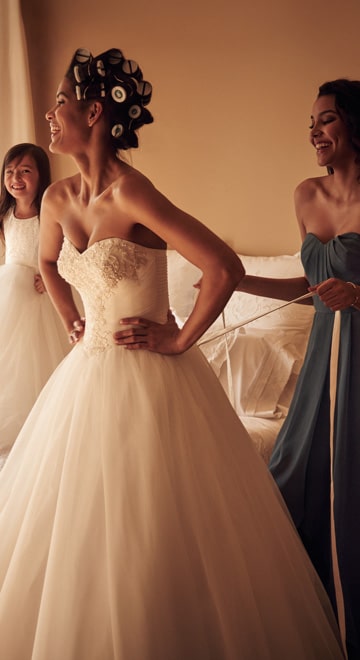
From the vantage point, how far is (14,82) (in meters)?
3.63

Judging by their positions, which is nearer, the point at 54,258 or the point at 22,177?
the point at 54,258

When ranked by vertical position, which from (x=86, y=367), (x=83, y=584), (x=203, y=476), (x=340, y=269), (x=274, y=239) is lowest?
(x=83, y=584)

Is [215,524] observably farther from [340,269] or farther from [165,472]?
[340,269]

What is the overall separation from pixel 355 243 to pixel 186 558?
94cm

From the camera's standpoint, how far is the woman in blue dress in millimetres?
1769

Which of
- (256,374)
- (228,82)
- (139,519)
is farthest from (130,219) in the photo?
(228,82)

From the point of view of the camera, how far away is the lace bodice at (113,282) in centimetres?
153

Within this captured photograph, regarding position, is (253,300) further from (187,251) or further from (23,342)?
(187,251)

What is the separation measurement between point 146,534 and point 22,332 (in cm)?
179

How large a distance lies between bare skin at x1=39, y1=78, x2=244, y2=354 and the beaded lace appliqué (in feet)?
0.09

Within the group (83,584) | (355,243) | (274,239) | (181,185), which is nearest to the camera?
(83,584)

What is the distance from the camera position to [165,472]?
140 cm

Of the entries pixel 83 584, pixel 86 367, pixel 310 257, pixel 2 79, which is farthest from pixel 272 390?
pixel 2 79

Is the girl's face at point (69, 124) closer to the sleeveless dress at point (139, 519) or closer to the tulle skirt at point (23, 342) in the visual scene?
the sleeveless dress at point (139, 519)
